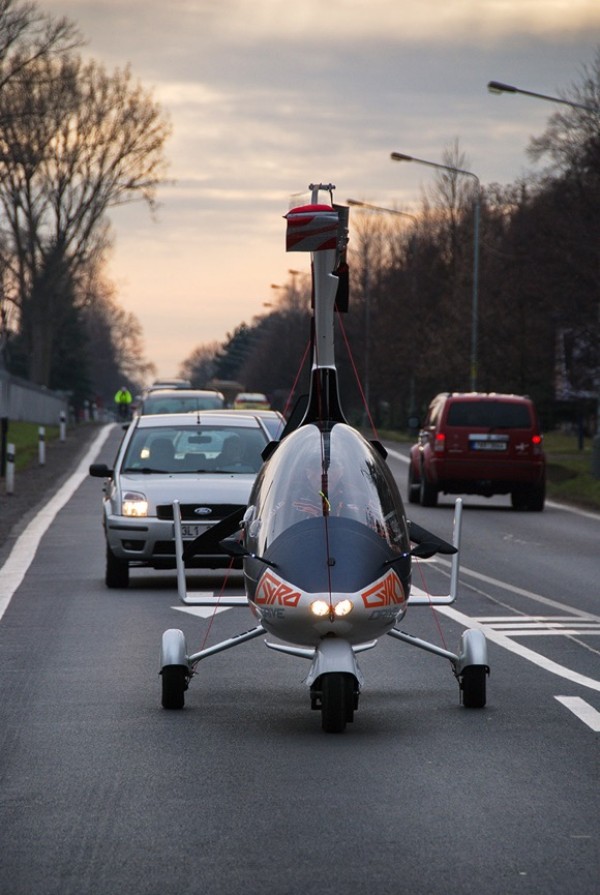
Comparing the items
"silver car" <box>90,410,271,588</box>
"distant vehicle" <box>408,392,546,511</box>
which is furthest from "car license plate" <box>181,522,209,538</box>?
"distant vehicle" <box>408,392,546,511</box>

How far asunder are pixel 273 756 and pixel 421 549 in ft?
5.35

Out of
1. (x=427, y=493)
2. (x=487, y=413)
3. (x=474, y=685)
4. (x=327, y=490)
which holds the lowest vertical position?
(x=427, y=493)

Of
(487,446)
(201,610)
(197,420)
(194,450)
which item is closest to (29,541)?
(197,420)

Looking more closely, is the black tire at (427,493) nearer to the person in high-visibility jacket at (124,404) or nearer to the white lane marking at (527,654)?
the white lane marking at (527,654)

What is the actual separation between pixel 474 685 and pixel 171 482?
8138 millimetres

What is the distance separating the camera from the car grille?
17047 mm

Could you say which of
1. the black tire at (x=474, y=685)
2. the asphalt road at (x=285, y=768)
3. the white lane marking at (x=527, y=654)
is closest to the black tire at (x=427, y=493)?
the white lane marking at (x=527, y=654)

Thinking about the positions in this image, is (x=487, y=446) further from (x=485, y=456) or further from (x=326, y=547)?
(x=326, y=547)

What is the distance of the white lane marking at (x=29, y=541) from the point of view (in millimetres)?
17234

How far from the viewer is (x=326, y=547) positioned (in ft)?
30.0

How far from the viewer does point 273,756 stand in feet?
27.5

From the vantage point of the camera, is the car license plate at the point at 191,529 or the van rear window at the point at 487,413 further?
the van rear window at the point at 487,413

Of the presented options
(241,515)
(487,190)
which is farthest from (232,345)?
(241,515)

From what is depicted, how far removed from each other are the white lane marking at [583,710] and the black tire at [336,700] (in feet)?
3.73
